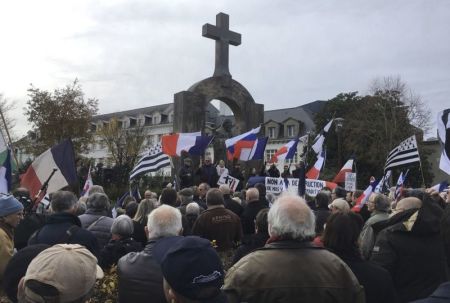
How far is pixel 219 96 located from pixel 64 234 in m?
15.4

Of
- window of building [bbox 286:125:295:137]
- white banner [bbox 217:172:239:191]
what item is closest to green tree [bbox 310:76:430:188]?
window of building [bbox 286:125:295:137]

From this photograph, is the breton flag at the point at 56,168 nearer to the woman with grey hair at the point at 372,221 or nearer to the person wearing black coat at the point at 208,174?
the woman with grey hair at the point at 372,221

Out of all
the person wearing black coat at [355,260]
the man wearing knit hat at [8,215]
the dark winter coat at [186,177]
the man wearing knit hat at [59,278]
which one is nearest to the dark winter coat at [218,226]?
the man wearing knit hat at [8,215]

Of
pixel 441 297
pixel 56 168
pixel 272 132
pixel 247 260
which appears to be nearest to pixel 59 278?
pixel 247 260

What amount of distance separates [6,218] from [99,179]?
1894cm

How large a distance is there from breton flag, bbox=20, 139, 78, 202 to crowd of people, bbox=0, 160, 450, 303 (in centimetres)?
154

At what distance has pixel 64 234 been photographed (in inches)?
191

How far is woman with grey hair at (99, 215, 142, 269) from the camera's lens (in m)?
5.10

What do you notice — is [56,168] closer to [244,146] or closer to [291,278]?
[291,278]

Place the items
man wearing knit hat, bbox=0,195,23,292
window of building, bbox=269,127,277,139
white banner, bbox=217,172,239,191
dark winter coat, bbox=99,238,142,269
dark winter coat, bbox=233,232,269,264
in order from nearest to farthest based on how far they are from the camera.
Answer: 1. man wearing knit hat, bbox=0,195,23,292
2. dark winter coat, bbox=233,232,269,264
3. dark winter coat, bbox=99,238,142,269
4. white banner, bbox=217,172,239,191
5. window of building, bbox=269,127,277,139

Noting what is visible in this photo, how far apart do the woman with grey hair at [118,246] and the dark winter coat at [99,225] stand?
30.1 inches

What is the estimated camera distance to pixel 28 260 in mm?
3279

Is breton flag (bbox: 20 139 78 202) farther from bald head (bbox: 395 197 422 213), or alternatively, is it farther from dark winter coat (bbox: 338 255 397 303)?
dark winter coat (bbox: 338 255 397 303)

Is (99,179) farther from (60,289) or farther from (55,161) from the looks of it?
(60,289)
